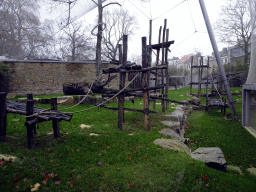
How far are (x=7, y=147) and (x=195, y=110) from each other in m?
9.34

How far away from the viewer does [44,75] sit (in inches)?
440

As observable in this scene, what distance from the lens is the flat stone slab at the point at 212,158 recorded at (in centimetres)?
319

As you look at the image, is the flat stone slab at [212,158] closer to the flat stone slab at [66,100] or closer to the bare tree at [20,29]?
the flat stone slab at [66,100]

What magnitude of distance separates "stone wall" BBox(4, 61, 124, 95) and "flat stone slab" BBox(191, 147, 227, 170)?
381 inches

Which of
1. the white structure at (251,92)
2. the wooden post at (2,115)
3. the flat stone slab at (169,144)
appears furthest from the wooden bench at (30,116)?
the white structure at (251,92)

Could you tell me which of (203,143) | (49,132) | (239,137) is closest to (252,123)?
(239,137)

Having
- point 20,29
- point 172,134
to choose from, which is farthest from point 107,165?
point 20,29

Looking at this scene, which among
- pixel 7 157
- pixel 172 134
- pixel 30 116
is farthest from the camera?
pixel 172 134

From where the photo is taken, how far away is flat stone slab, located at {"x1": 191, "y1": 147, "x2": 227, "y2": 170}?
319cm

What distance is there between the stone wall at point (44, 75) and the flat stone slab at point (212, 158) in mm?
9666

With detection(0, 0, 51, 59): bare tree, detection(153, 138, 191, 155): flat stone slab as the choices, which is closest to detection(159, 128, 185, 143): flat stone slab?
detection(153, 138, 191, 155): flat stone slab

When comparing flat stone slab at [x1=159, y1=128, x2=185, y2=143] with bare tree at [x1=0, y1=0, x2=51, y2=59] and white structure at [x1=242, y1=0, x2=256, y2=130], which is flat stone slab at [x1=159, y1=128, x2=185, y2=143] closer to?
white structure at [x1=242, y1=0, x2=256, y2=130]

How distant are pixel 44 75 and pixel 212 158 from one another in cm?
1060

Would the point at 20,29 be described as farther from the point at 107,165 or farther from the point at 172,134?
the point at 107,165
